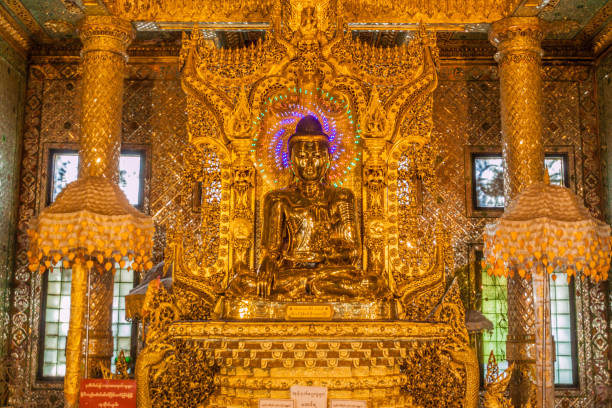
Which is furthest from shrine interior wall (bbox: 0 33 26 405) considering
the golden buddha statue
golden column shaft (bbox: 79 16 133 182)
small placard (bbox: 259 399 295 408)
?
small placard (bbox: 259 399 295 408)

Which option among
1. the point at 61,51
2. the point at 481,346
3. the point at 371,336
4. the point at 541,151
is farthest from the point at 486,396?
the point at 61,51

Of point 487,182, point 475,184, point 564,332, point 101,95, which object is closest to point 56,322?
point 101,95

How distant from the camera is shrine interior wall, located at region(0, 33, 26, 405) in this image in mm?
8461

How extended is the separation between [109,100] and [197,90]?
101 centimetres

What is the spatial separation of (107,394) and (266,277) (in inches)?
75.7

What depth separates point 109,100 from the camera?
7.11 meters

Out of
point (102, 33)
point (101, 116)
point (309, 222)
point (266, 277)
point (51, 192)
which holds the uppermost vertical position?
point (102, 33)

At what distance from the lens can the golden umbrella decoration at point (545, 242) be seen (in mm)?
4594

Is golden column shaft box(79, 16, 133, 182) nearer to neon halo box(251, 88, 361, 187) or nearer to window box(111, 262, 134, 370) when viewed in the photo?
neon halo box(251, 88, 361, 187)

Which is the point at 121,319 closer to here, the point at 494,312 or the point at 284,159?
the point at 284,159

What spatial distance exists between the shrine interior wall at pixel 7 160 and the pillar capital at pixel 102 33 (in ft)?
6.61

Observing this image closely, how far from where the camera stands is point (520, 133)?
705 cm

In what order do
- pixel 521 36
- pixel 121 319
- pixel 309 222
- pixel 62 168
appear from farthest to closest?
pixel 62 168
pixel 121 319
pixel 521 36
pixel 309 222

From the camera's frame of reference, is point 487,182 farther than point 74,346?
Yes
